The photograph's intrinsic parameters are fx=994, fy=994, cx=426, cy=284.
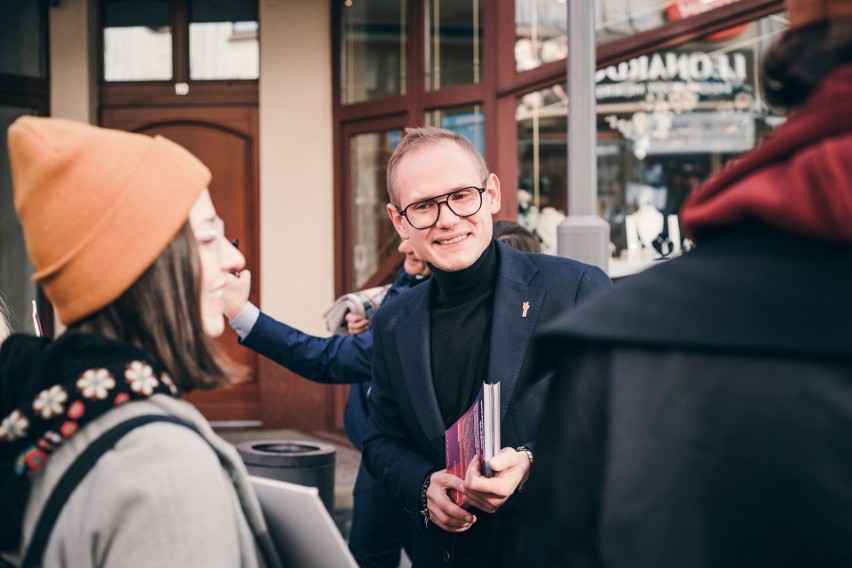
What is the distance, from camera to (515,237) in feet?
13.6

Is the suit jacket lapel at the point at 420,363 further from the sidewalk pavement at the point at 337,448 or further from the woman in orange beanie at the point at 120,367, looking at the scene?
the sidewalk pavement at the point at 337,448

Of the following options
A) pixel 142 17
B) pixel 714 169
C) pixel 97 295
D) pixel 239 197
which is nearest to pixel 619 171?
pixel 714 169

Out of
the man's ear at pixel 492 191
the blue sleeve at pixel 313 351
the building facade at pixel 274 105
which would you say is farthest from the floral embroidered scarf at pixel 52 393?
the building facade at pixel 274 105

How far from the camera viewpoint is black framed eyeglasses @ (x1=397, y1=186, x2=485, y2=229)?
275 cm

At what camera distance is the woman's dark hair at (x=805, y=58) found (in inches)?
44.3

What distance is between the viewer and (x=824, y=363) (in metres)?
1.08

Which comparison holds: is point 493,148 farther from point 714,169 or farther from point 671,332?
point 671,332

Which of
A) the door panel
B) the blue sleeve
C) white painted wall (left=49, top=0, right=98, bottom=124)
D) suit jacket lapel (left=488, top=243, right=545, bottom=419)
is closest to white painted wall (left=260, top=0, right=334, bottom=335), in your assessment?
the door panel

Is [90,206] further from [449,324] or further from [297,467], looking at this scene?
[297,467]

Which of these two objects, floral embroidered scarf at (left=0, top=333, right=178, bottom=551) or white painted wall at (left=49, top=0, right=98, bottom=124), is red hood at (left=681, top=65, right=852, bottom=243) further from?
white painted wall at (left=49, top=0, right=98, bottom=124)

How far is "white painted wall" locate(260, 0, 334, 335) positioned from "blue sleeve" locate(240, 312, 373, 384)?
5.07 metres

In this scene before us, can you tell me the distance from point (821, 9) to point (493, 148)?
21.0ft

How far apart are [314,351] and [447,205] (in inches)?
42.9

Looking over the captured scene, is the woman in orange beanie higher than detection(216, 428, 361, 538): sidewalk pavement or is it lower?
higher
